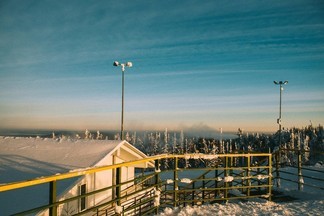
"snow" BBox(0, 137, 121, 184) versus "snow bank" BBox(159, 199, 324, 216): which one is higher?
"snow" BBox(0, 137, 121, 184)

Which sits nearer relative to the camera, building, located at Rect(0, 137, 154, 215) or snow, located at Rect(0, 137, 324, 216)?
snow, located at Rect(0, 137, 324, 216)

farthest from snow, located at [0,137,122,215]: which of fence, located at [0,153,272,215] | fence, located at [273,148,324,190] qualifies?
fence, located at [273,148,324,190]

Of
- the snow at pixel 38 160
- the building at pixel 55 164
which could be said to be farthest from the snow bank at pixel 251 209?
the snow at pixel 38 160

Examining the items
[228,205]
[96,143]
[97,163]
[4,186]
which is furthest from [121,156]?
[4,186]

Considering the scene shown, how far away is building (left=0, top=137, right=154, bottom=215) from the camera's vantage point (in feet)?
34.0

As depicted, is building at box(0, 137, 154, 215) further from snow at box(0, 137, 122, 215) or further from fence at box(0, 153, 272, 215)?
fence at box(0, 153, 272, 215)

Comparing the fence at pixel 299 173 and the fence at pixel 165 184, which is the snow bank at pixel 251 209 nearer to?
the fence at pixel 165 184

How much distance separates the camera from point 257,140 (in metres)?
156

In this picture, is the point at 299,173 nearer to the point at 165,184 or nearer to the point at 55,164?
the point at 165,184

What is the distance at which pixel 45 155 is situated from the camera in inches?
599

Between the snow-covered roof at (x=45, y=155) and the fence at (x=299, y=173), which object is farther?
the snow-covered roof at (x=45, y=155)

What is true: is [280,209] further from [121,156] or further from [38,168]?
[121,156]

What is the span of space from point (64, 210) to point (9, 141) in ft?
27.6

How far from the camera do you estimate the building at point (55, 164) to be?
34.0 ft
